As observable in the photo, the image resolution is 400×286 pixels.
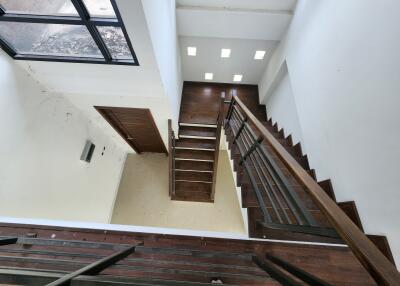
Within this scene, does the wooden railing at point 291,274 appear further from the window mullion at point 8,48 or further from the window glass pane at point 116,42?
the window mullion at point 8,48

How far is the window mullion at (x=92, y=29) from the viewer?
1291 millimetres

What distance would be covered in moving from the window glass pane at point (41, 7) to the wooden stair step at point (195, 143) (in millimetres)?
2583

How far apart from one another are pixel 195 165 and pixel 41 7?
299cm

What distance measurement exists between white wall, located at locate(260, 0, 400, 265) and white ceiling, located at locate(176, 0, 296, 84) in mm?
815

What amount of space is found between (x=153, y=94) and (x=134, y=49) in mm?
601

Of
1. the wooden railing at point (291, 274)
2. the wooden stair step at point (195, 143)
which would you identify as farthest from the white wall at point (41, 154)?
the wooden railing at point (291, 274)

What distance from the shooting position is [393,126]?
134 centimetres

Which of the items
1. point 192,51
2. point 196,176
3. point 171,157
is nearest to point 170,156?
point 171,157

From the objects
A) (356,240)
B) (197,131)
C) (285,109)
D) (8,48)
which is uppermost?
(285,109)

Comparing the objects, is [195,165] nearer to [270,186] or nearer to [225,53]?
[270,186]

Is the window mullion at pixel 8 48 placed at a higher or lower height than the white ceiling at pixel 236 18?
lower

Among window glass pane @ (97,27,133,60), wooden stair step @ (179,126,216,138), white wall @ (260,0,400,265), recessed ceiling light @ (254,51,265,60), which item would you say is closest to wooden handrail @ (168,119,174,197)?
wooden stair step @ (179,126,216,138)

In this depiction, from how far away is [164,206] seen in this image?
12.6ft

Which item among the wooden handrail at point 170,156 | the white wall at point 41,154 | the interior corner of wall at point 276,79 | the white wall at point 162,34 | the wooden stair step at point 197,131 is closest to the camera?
the white wall at point 162,34
